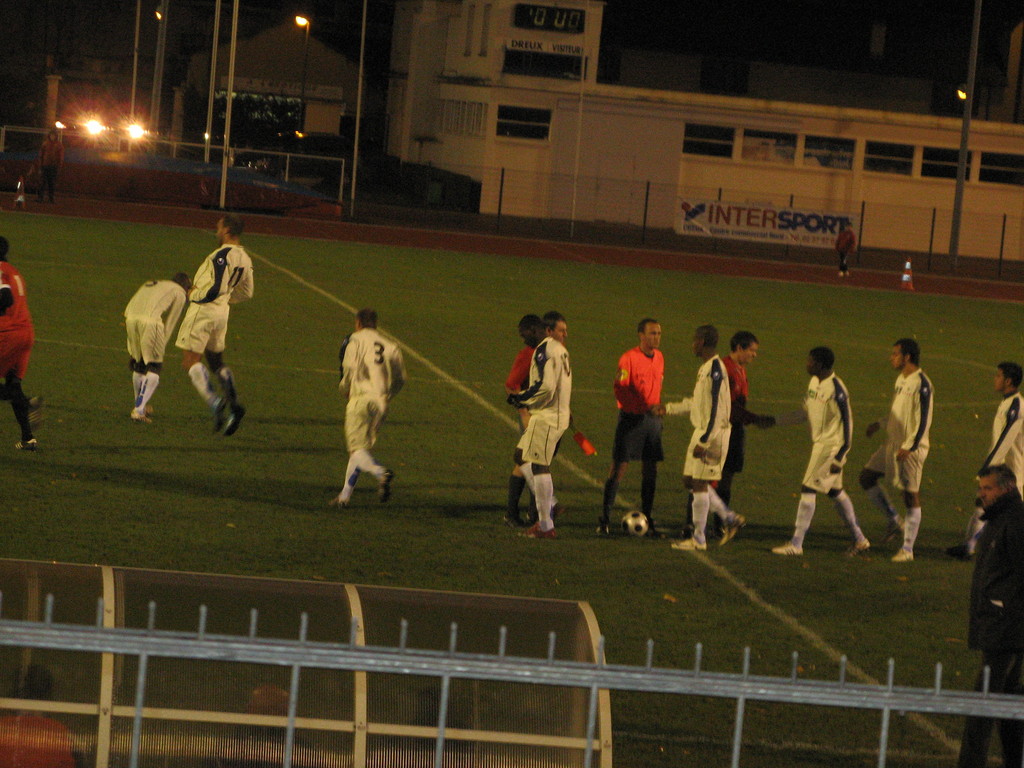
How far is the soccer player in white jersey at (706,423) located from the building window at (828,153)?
141ft

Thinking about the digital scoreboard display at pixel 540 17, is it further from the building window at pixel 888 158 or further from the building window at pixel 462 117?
the building window at pixel 888 158

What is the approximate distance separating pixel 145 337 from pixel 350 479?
340 cm

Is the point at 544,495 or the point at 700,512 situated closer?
the point at 700,512

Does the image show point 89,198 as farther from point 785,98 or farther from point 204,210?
point 785,98

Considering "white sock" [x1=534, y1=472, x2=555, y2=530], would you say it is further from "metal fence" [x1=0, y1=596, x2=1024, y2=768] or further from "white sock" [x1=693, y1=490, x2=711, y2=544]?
"metal fence" [x1=0, y1=596, x2=1024, y2=768]

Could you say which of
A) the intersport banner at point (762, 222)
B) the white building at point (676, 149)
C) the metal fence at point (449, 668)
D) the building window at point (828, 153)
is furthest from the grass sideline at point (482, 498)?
the building window at point (828, 153)

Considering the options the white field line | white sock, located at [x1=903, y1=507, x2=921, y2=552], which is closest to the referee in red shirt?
Result: the white field line

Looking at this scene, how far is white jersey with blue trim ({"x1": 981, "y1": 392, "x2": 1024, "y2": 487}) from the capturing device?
11.2 metres

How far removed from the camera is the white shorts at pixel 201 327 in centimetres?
1418

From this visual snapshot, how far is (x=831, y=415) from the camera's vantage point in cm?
1122

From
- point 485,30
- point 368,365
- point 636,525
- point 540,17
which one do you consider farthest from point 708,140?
point 368,365

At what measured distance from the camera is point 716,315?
28.1m

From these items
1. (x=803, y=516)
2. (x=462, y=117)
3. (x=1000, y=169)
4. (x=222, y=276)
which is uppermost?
(x=462, y=117)

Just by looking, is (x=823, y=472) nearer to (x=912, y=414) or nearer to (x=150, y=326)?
(x=912, y=414)
